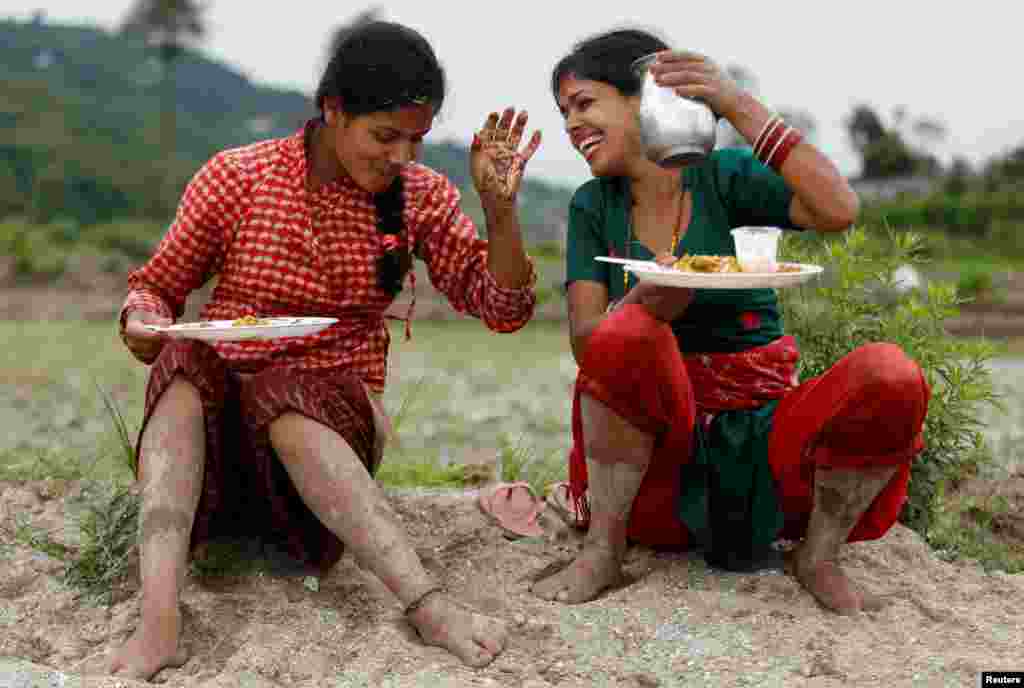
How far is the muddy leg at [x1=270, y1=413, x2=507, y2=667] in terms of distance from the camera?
96.6 inches

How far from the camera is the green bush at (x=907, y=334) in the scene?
10.5ft

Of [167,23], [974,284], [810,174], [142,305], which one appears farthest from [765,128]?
[167,23]

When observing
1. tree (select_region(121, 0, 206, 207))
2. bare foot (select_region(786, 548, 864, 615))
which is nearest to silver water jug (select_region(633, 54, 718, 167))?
bare foot (select_region(786, 548, 864, 615))

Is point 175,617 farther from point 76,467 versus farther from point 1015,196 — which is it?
point 1015,196

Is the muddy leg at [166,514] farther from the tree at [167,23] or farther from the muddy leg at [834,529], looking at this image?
the tree at [167,23]

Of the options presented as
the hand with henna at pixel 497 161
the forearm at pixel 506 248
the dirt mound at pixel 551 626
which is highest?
the hand with henna at pixel 497 161

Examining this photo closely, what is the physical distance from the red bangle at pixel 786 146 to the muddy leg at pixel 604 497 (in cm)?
68

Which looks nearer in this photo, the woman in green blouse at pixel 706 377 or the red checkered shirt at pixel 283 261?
the woman in green blouse at pixel 706 377

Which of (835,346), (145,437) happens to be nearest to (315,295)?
(145,437)

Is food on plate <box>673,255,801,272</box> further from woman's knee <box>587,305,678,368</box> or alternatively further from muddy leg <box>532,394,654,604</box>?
muddy leg <box>532,394,654,604</box>

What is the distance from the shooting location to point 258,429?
2.54m

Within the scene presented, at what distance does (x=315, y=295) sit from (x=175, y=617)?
0.82m

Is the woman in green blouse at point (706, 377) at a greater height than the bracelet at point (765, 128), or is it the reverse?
the bracelet at point (765, 128)

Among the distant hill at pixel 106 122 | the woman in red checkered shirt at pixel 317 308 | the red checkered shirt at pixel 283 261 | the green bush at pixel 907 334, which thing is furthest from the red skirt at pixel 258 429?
the distant hill at pixel 106 122
